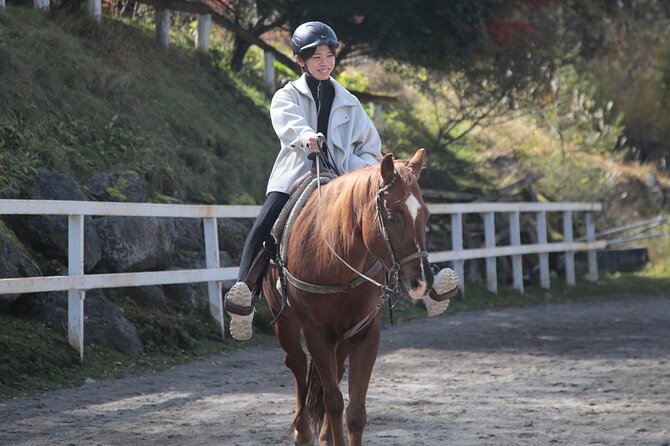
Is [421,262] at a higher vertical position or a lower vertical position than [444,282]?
higher

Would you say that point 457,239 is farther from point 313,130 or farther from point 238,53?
point 313,130

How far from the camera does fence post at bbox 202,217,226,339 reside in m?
10.6

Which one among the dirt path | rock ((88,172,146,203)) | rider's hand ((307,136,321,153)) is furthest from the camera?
rock ((88,172,146,203))

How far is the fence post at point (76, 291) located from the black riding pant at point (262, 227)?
8.70 ft

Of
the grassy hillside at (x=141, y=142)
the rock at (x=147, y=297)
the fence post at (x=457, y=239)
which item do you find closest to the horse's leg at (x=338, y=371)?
the grassy hillside at (x=141, y=142)

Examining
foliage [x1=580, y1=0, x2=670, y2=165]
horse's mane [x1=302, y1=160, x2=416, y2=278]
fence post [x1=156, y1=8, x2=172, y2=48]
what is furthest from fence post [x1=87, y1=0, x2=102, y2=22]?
foliage [x1=580, y1=0, x2=670, y2=165]

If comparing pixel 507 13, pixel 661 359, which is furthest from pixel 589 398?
pixel 507 13

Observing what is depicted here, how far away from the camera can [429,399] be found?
26.2ft

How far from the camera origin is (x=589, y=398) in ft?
26.3

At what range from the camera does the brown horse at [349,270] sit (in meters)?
5.21

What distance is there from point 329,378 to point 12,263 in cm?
388

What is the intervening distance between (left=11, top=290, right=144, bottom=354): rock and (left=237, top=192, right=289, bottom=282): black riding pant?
307cm

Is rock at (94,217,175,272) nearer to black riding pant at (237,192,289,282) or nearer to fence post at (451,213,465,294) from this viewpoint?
black riding pant at (237,192,289,282)

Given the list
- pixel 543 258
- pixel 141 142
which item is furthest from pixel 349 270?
pixel 543 258
